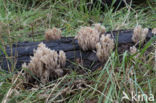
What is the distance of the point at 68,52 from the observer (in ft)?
7.09

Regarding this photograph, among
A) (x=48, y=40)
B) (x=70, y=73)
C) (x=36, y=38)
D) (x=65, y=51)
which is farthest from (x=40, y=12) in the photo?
(x=70, y=73)

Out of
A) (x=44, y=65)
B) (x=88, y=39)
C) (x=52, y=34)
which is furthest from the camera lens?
(x=52, y=34)

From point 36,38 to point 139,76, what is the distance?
78.6 inches

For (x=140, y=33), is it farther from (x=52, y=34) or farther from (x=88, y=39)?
(x=52, y=34)

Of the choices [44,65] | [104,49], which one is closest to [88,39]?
[104,49]

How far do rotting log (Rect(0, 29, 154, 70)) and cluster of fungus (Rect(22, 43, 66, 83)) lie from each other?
15 centimetres

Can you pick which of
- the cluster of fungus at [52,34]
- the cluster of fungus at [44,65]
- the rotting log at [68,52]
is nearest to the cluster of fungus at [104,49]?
the rotting log at [68,52]

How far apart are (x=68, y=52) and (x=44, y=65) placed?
1.12ft

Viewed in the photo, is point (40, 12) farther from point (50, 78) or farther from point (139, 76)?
point (139, 76)

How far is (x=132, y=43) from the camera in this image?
7.34 feet

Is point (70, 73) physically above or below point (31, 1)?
below

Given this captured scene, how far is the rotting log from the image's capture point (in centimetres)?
207

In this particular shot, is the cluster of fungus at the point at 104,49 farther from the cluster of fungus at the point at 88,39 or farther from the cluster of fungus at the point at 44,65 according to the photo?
the cluster of fungus at the point at 44,65

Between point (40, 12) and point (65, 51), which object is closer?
point (65, 51)
